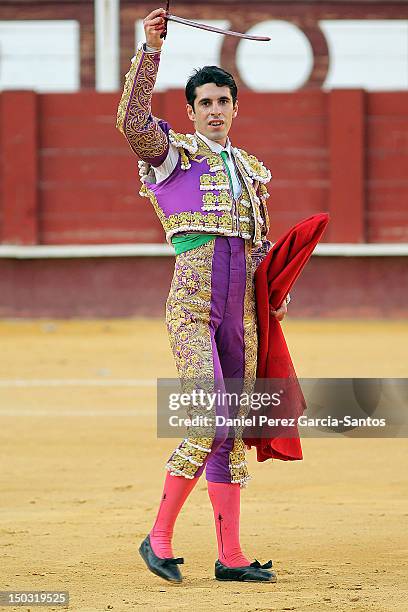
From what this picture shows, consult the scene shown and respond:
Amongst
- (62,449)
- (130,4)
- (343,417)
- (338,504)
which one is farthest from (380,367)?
(130,4)

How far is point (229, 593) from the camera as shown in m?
3.26

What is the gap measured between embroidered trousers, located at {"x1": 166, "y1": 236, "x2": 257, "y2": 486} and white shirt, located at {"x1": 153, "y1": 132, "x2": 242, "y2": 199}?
138mm

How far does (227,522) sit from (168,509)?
148 millimetres

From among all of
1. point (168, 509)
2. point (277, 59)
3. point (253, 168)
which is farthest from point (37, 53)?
point (168, 509)

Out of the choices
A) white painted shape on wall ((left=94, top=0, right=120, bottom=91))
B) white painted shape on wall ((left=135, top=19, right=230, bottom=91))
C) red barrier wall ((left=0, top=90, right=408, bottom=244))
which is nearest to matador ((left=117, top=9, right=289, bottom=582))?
red barrier wall ((left=0, top=90, right=408, bottom=244))

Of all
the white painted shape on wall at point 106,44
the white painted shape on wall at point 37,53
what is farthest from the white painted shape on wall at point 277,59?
the white painted shape on wall at point 37,53

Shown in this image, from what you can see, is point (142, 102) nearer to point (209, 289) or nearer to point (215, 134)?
point (215, 134)

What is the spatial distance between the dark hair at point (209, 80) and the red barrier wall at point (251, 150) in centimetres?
759

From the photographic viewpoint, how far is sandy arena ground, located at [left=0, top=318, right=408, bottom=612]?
3295 millimetres

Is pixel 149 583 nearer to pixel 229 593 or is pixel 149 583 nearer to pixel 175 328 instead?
pixel 229 593

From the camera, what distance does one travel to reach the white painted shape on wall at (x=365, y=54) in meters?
12.9

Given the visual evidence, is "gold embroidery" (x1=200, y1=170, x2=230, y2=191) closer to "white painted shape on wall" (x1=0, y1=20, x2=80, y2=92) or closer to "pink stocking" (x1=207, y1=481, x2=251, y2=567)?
"pink stocking" (x1=207, y1=481, x2=251, y2=567)

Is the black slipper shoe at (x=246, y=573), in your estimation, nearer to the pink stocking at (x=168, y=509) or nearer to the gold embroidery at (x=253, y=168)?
the pink stocking at (x=168, y=509)

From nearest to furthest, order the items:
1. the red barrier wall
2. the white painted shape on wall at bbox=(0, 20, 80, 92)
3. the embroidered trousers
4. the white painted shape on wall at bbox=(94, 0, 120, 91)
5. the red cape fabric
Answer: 1. the embroidered trousers
2. the red cape fabric
3. the red barrier wall
4. the white painted shape on wall at bbox=(94, 0, 120, 91)
5. the white painted shape on wall at bbox=(0, 20, 80, 92)
